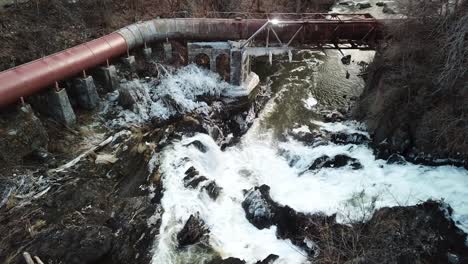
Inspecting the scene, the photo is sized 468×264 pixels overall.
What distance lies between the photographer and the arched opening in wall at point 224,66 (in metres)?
19.6

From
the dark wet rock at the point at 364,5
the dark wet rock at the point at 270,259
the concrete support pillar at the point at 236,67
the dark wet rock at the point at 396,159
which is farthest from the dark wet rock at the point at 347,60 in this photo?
the dark wet rock at the point at 270,259

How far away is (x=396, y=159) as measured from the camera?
1430 centimetres

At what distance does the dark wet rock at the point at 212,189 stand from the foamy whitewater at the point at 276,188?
0.78 feet

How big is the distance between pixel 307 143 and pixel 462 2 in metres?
8.21

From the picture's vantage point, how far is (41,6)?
711 inches

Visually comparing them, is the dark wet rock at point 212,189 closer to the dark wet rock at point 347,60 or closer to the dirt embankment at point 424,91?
the dirt embankment at point 424,91

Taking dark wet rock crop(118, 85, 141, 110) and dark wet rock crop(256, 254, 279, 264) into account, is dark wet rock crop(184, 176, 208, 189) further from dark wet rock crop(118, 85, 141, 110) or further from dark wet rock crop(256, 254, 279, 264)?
dark wet rock crop(118, 85, 141, 110)

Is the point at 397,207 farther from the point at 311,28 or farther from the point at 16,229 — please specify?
the point at 16,229

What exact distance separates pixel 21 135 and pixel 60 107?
72.2 inches

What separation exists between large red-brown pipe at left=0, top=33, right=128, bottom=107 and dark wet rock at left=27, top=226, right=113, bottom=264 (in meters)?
5.68

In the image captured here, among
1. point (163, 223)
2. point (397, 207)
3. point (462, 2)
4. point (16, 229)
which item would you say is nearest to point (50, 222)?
point (16, 229)

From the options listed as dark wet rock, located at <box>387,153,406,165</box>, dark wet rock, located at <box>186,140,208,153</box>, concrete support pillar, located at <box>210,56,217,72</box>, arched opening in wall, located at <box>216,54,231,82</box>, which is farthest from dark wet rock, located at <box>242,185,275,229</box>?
concrete support pillar, located at <box>210,56,217,72</box>

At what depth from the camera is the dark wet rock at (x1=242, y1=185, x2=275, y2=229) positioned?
12.7m

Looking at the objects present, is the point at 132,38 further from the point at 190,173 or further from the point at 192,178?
the point at 192,178
